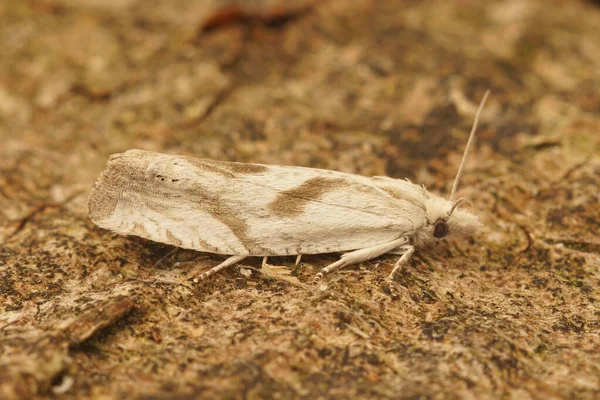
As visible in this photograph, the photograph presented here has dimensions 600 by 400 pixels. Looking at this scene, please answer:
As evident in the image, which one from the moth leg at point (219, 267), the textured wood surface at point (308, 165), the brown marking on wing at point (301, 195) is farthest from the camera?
the brown marking on wing at point (301, 195)

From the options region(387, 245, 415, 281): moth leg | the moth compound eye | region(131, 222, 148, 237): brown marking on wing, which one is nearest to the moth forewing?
region(131, 222, 148, 237): brown marking on wing

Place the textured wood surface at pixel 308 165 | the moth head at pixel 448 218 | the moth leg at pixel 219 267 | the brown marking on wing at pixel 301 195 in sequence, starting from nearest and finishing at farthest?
the textured wood surface at pixel 308 165 < the moth leg at pixel 219 267 < the brown marking on wing at pixel 301 195 < the moth head at pixel 448 218

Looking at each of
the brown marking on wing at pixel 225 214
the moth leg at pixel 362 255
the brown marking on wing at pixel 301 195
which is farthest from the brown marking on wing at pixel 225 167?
the moth leg at pixel 362 255

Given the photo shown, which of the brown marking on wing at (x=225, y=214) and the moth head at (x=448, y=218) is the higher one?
the moth head at (x=448, y=218)

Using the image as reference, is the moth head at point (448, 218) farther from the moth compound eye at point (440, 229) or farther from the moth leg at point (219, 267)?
the moth leg at point (219, 267)

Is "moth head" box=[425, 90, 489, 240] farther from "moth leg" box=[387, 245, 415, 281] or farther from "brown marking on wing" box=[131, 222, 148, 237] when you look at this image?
"brown marking on wing" box=[131, 222, 148, 237]

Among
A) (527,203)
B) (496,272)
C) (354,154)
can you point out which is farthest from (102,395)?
(527,203)

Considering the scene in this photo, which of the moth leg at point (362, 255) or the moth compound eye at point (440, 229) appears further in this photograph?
the moth compound eye at point (440, 229)
